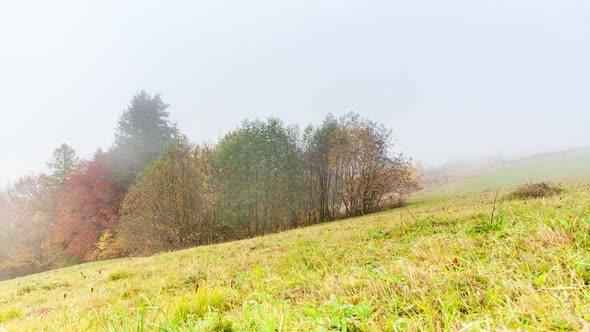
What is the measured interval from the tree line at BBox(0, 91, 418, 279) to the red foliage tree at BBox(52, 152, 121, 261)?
0.13 m

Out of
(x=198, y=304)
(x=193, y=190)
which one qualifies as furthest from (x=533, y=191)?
(x=193, y=190)

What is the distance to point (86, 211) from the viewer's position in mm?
32406

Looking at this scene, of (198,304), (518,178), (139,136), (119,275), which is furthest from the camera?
(139,136)

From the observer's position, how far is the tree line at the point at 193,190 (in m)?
21.9

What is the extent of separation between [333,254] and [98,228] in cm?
3760

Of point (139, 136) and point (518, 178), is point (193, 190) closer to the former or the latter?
point (139, 136)

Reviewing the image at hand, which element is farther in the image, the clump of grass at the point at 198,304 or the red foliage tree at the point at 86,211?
the red foliage tree at the point at 86,211

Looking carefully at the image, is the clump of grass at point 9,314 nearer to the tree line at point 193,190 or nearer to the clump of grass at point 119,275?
the clump of grass at point 119,275

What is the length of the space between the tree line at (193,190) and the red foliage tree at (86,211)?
0.13m

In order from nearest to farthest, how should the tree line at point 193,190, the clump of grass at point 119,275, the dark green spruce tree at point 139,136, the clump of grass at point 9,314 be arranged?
the clump of grass at point 9,314, the clump of grass at point 119,275, the tree line at point 193,190, the dark green spruce tree at point 139,136

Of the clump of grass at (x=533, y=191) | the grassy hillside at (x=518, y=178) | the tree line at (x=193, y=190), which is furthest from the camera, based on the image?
the grassy hillside at (x=518, y=178)

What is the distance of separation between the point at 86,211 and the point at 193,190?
69.6 feet

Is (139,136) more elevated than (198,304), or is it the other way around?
(139,136)

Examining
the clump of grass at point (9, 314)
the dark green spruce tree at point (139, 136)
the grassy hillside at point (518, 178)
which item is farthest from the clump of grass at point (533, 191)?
the dark green spruce tree at point (139, 136)
